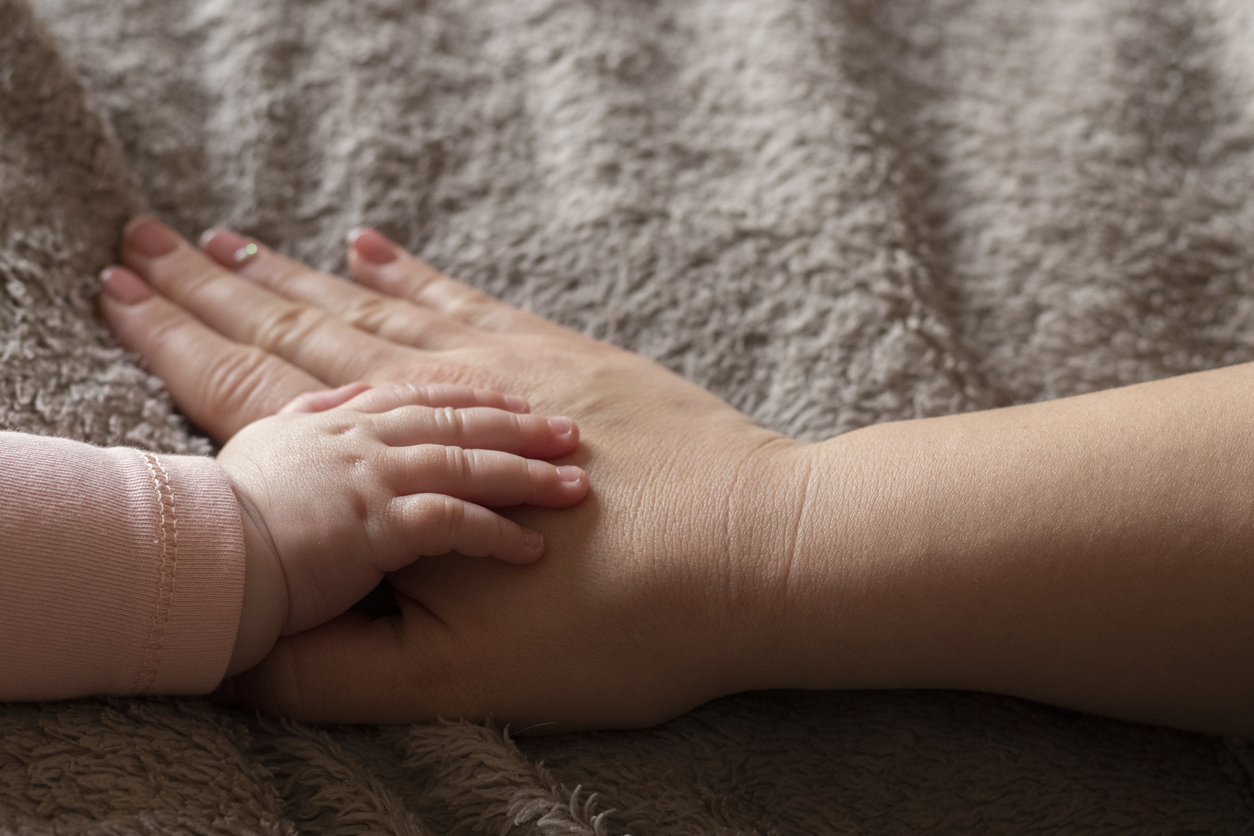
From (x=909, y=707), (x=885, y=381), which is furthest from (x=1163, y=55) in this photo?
(x=909, y=707)

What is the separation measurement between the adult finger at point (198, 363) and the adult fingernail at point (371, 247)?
132 mm

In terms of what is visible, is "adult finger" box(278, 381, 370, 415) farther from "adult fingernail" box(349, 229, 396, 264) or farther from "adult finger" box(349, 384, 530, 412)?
"adult fingernail" box(349, 229, 396, 264)

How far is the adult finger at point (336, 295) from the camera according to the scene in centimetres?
81

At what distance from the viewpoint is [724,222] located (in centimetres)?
87

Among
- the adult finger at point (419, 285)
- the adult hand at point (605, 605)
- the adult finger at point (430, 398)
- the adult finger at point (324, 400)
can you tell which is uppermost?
the adult finger at point (419, 285)

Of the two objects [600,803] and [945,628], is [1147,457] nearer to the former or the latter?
[945,628]

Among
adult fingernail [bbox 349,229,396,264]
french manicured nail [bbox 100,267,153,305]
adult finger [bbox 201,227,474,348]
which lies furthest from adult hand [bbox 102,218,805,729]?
french manicured nail [bbox 100,267,153,305]

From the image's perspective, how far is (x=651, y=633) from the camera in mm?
618

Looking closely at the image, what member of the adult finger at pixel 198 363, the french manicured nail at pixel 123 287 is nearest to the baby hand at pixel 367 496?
the adult finger at pixel 198 363

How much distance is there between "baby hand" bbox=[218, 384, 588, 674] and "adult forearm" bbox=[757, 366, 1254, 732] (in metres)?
0.19

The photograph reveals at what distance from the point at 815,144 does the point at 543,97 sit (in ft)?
0.90

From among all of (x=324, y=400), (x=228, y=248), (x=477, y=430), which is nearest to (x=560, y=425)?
(x=477, y=430)

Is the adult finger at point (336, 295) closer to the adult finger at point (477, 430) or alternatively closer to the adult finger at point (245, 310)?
the adult finger at point (245, 310)

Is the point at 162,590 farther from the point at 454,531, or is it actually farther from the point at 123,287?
the point at 123,287
